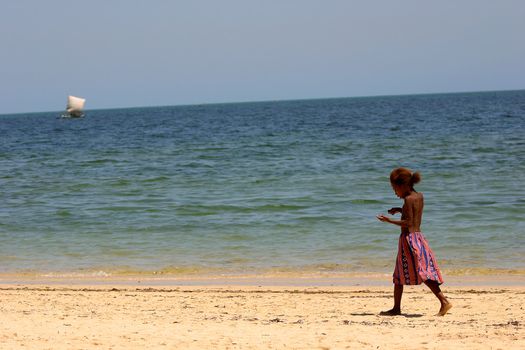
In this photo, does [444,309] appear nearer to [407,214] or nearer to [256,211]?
[407,214]

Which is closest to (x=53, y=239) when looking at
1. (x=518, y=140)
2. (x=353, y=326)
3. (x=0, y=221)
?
(x=0, y=221)

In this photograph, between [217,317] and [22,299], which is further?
[22,299]

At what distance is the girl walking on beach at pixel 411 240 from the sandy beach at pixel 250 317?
15.8 inches

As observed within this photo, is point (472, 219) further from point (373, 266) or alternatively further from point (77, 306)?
point (77, 306)

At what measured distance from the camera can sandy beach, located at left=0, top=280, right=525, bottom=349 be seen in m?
6.25

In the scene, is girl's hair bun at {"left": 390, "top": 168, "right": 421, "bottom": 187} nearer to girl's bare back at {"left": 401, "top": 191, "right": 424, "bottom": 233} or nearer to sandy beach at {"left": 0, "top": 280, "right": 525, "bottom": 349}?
girl's bare back at {"left": 401, "top": 191, "right": 424, "bottom": 233}

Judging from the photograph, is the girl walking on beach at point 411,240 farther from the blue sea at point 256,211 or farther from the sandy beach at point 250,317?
the blue sea at point 256,211

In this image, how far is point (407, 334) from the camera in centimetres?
648

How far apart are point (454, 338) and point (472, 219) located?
8.35 m

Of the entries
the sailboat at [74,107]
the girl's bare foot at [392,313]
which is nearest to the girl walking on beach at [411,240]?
the girl's bare foot at [392,313]

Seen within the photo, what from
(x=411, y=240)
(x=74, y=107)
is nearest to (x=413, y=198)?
(x=411, y=240)

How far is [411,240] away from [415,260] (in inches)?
7.4

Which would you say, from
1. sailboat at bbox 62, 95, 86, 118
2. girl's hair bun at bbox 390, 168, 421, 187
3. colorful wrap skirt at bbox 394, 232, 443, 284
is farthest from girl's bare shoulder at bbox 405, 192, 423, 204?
sailboat at bbox 62, 95, 86, 118

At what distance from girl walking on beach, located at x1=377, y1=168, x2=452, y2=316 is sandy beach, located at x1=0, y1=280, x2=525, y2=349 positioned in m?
0.40
